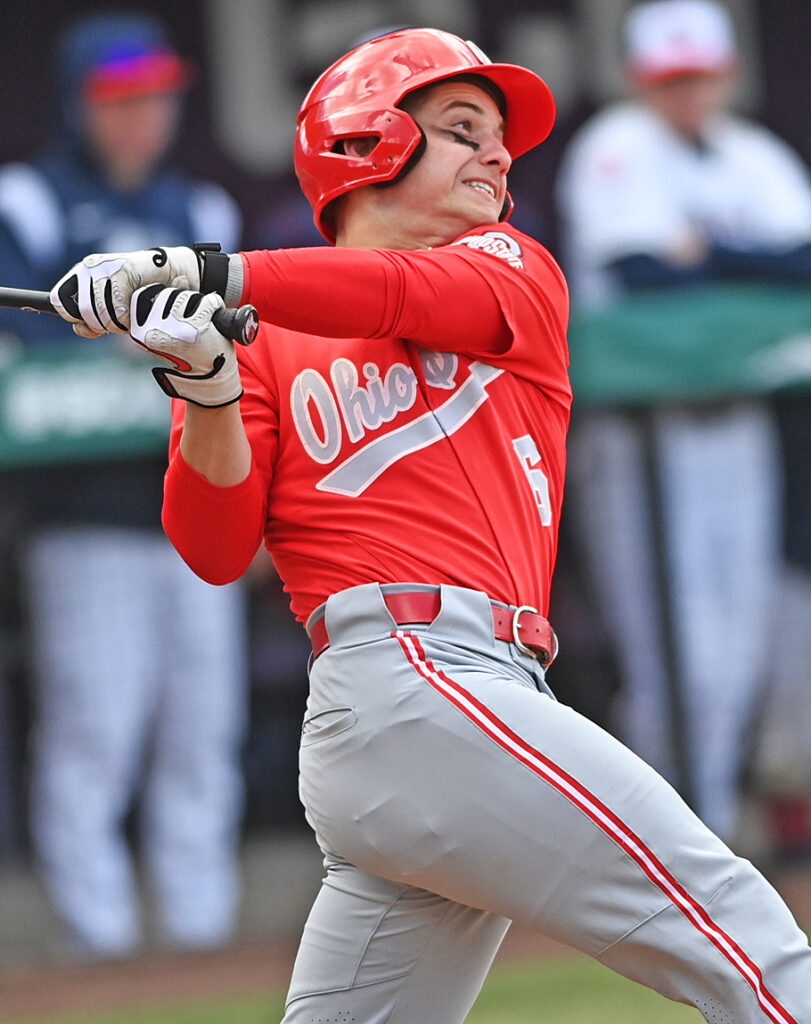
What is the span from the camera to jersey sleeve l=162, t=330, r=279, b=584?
224 centimetres

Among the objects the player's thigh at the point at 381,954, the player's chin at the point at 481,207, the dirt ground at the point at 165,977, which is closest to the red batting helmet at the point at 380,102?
Answer: the player's chin at the point at 481,207

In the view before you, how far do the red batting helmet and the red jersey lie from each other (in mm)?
186

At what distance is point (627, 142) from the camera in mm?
6082

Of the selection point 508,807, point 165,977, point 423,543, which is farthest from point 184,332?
point 165,977

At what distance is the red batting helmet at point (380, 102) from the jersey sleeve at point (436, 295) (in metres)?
0.18

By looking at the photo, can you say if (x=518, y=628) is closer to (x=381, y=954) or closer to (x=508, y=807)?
(x=508, y=807)

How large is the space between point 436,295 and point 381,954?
0.88 meters

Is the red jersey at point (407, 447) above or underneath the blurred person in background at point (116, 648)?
above

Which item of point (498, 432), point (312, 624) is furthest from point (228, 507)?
point (498, 432)

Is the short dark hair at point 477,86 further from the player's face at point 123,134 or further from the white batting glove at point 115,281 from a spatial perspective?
the player's face at point 123,134

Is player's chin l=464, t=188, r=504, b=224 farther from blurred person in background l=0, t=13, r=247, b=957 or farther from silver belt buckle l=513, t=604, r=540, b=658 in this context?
blurred person in background l=0, t=13, r=247, b=957

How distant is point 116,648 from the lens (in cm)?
569

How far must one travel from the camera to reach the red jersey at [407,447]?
2.23 m

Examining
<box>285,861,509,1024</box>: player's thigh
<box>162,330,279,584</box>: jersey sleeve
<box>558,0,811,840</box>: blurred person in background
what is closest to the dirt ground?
<box>558,0,811,840</box>: blurred person in background
